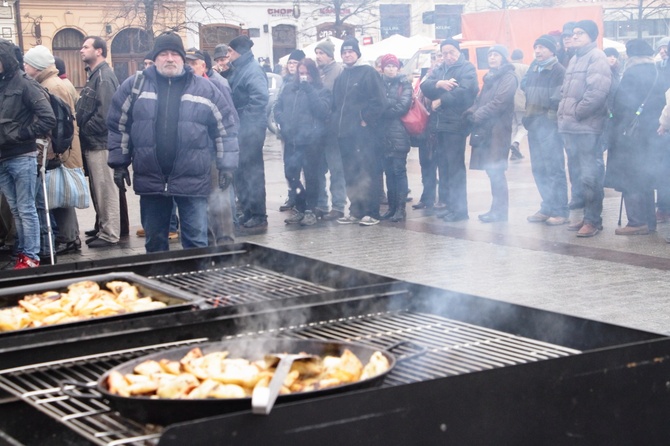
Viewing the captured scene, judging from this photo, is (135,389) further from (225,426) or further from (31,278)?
(31,278)

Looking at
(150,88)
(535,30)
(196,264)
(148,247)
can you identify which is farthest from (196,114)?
(535,30)

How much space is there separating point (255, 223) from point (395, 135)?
6.03ft

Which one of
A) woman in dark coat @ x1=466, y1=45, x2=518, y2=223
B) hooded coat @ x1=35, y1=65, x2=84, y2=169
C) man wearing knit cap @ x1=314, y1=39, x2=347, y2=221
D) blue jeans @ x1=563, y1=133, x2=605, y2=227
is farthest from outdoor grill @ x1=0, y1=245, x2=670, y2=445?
man wearing knit cap @ x1=314, y1=39, x2=347, y2=221

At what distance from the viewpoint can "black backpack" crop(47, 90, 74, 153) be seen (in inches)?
342

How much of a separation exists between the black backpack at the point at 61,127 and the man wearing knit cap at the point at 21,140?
45 centimetres

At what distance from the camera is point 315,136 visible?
1099 centimetres

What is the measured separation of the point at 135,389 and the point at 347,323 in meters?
1.09

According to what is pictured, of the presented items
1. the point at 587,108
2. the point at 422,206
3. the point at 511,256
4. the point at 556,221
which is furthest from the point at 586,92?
the point at 422,206

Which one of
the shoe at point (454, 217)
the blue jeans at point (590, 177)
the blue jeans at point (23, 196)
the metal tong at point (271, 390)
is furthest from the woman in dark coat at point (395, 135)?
the metal tong at point (271, 390)

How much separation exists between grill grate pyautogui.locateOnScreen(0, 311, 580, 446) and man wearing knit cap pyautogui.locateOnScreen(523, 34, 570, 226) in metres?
7.10

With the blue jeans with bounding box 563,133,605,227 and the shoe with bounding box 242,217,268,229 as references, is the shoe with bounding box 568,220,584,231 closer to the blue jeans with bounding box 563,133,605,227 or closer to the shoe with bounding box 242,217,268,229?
the blue jeans with bounding box 563,133,605,227

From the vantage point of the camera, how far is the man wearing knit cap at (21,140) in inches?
317

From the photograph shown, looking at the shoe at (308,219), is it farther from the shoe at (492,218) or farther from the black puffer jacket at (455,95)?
the shoe at (492,218)

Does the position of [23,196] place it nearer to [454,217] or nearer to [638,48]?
[454,217]
